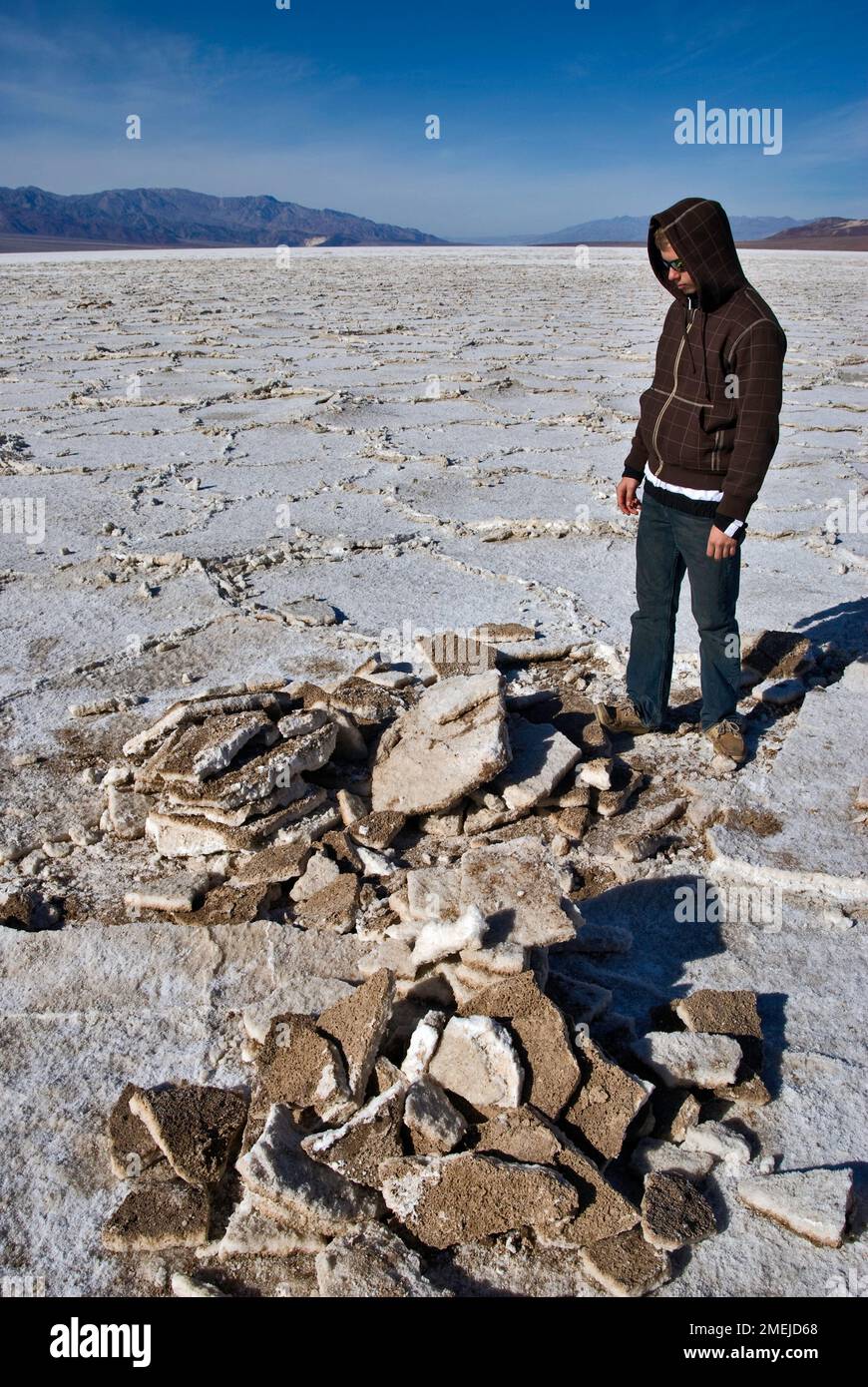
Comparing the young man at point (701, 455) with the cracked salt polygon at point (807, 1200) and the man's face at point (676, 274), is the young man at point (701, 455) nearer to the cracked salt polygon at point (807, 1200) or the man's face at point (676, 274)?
the man's face at point (676, 274)

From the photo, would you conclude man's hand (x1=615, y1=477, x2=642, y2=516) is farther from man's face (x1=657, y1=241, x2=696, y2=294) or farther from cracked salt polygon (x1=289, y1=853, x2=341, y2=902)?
cracked salt polygon (x1=289, y1=853, x2=341, y2=902)

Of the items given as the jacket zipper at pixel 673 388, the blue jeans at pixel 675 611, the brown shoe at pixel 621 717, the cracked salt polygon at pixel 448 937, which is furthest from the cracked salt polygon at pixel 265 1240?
the jacket zipper at pixel 673 388

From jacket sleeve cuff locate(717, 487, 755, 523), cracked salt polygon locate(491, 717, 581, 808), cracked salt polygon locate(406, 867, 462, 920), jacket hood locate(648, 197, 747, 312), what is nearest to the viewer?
cracked salt polygon locate(406, 867, 462, 920)

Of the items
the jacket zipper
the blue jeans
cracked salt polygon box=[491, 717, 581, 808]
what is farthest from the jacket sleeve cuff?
cracked salt polygon box=[491, 717, 581, 808]

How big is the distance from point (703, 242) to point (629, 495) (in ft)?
2.65

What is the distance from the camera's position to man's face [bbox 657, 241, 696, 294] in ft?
7.90

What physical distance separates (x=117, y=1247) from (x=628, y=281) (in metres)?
23.2

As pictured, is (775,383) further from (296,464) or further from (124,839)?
(296,464)

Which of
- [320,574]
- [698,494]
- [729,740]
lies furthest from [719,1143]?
[320,574]

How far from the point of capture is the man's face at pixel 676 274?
2408 mm

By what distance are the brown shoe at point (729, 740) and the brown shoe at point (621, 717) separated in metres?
0.23

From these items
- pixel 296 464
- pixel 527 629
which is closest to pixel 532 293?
pixel 296 464

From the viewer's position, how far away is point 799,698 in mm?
3271

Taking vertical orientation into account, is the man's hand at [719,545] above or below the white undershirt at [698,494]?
below
